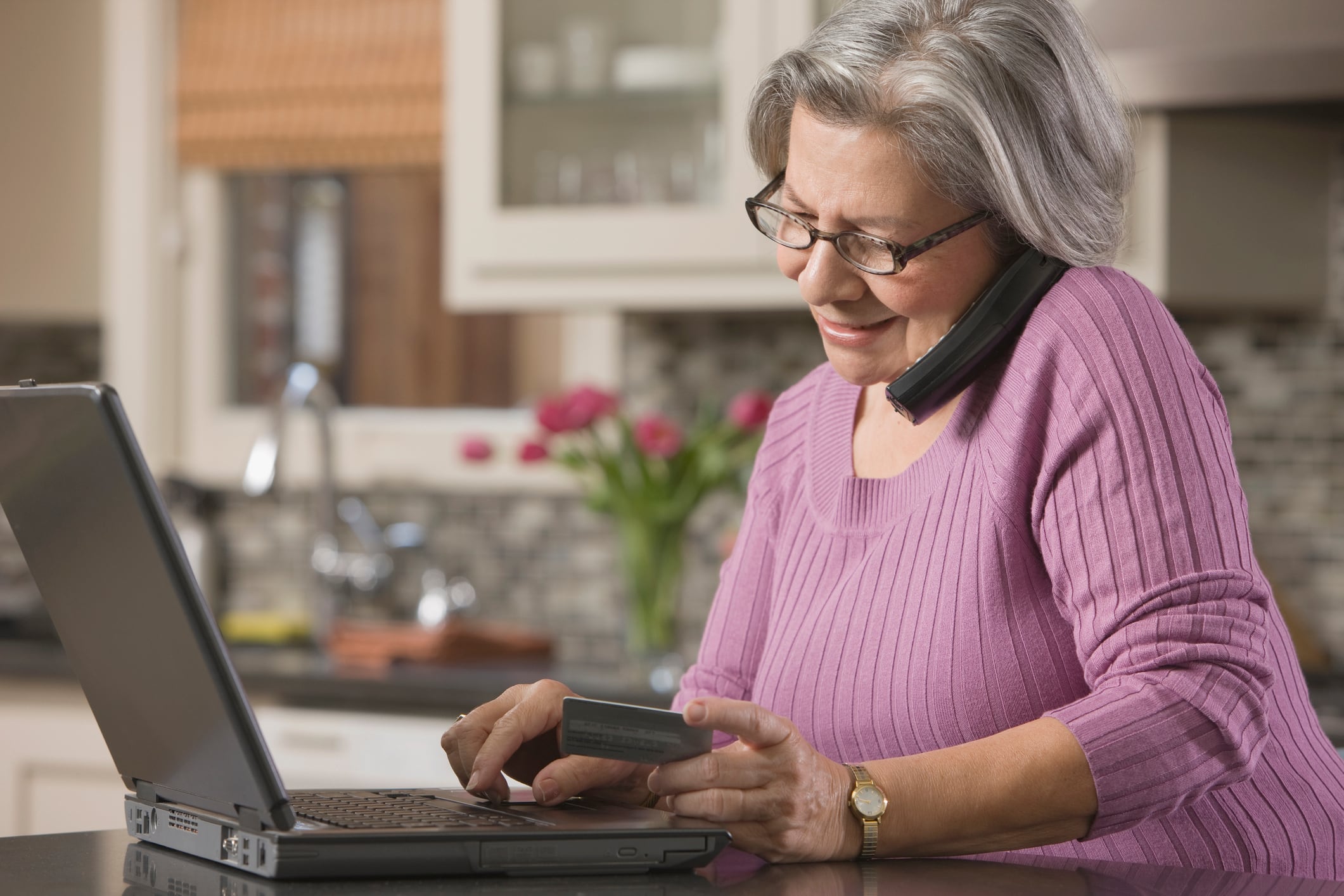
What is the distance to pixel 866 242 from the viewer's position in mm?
1075

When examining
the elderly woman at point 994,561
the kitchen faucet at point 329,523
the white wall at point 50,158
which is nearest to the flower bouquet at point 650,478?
the kitchen faucet at point 329,523

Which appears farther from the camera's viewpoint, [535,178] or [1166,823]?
[535,178]

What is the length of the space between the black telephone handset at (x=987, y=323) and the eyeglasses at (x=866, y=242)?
5cm

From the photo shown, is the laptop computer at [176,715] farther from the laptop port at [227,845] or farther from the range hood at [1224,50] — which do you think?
the range hood at [1224,50]

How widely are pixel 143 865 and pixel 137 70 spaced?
258 centimetres

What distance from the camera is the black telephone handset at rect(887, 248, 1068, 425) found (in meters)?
1.06

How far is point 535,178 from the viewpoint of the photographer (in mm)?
2633

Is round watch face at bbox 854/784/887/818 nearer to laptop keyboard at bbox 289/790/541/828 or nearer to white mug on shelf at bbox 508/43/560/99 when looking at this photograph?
laptop keyboard at bbox 289/790/541/828

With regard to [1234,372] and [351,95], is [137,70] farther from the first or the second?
[1234,372]

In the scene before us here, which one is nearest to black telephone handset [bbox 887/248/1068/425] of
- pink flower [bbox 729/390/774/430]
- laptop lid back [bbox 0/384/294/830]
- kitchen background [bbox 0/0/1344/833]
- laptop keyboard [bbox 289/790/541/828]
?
laptop keyboard [bbox 289/790/541/828]

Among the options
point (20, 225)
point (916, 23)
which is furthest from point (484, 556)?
point (916, 23)

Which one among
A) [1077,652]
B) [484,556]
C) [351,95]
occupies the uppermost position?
[351,95]

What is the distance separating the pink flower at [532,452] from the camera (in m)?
2.57

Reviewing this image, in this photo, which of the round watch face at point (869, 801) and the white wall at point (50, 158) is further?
the white wall at point (50, 158)
